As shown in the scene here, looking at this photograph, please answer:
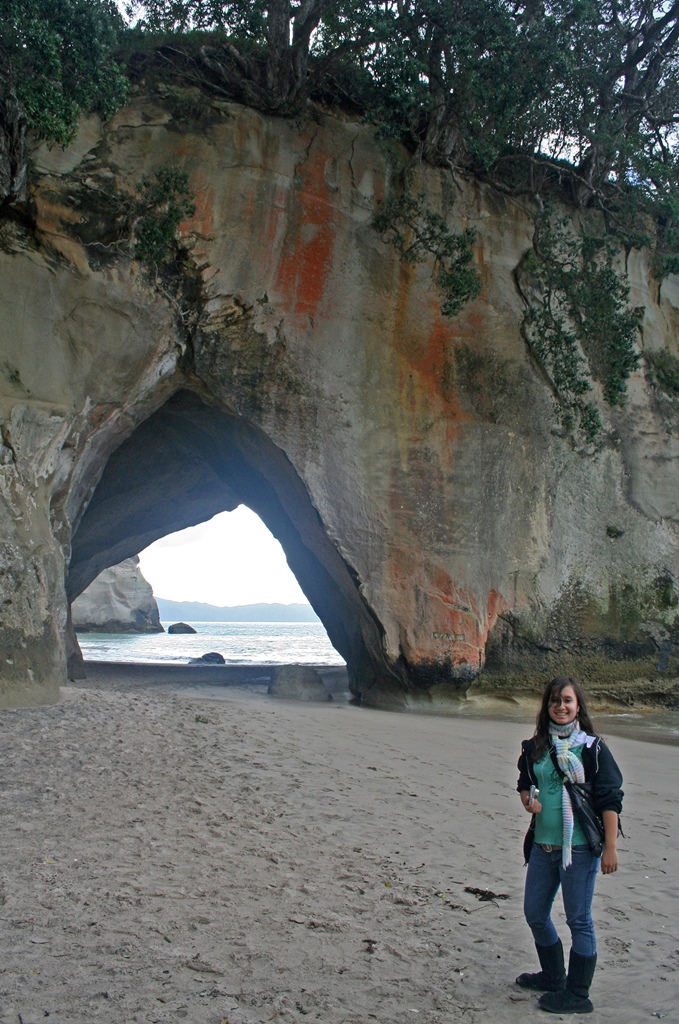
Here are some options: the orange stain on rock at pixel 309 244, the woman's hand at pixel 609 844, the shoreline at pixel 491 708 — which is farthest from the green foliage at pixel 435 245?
the woman's hand at pixel 609 844

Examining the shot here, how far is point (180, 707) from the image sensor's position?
28.4ft

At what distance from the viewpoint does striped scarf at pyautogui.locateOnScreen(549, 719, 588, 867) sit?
9.84 feet

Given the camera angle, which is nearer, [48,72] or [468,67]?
[48,72]

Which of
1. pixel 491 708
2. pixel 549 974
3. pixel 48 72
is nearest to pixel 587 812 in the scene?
pixel 549 974

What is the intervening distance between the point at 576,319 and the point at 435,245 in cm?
318

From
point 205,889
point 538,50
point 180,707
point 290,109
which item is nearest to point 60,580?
point 180,707

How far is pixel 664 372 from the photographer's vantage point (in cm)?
1558

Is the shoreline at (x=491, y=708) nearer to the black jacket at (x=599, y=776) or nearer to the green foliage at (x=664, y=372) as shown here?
the green foliage at (x=664, y=372)

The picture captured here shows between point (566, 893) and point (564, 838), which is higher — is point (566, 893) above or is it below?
below

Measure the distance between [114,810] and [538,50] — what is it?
41.3ft

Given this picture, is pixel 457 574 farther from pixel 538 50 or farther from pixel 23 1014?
pixel 23 1014

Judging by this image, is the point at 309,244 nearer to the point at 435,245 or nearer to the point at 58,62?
the point at 435,245

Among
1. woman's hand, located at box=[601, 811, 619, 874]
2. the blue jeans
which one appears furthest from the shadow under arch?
woman's hand, located at box=[601, 811, 619, 874]

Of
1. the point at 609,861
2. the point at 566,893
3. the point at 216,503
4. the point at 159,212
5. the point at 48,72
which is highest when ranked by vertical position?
the point at 48,72
